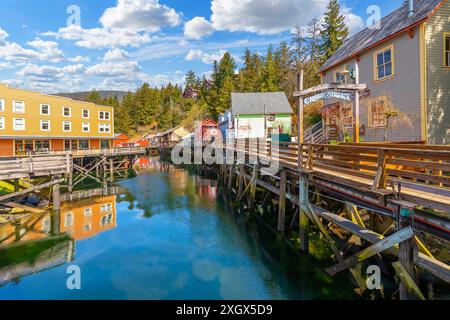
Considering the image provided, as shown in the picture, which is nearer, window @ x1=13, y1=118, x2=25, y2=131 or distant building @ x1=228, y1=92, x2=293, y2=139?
window @ x1=13, y1=118, x2=25, y2=131

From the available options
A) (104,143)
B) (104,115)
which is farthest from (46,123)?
(104,143)

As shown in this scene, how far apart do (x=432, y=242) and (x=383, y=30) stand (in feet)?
46.4

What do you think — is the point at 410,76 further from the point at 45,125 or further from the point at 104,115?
the point at 104,115

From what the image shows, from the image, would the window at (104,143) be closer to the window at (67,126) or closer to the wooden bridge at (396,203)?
the window at (67,126)

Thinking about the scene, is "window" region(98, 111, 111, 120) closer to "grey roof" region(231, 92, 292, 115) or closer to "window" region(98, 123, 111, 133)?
"window" region(98, 123, 111, 133)

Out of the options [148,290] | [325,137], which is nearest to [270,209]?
[325,137]

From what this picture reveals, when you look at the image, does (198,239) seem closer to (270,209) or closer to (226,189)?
(270,209)

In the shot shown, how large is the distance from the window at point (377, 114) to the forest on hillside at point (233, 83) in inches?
435

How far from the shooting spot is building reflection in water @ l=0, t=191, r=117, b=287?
1081 cm

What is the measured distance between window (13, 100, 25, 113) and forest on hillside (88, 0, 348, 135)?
3050 centimetres

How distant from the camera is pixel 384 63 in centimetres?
1664

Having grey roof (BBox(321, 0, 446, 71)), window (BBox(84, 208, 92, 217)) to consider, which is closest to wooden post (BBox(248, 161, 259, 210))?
window (BBox(84, 208, 92, 217))

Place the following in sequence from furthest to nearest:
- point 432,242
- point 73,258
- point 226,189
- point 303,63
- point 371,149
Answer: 1. point 303,63
2. point 226,189
3. point 73,258
4. point 432,242
5. point 371,149
